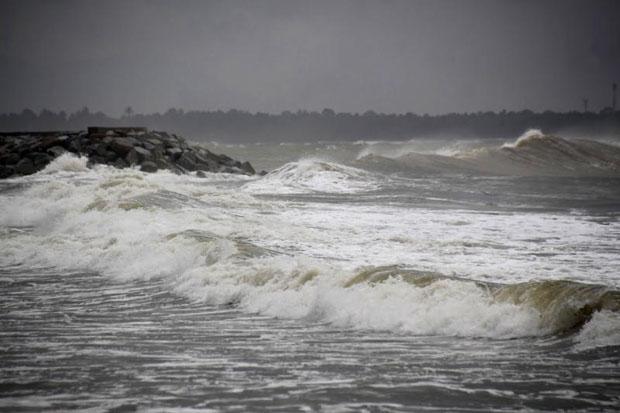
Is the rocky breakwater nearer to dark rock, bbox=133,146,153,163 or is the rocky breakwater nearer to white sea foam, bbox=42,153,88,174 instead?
dark rock, bbox=133,146,153,163

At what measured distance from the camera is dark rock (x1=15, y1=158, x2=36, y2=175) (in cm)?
3341

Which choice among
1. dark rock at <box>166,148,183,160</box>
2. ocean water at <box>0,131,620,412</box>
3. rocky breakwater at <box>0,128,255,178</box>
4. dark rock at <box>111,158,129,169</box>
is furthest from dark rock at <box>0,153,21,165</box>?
ocean water at <box>0,131,620,412</box>

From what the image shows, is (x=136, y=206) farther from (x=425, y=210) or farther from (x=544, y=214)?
(x=544, y=214)

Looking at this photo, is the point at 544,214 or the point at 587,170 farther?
the point at 587,170

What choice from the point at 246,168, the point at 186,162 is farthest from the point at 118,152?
the point at 246,168

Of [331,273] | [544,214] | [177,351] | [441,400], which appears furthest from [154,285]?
[544,214]

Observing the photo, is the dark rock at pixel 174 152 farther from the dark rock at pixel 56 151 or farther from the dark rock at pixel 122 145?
the dark rock at pixel 56 151

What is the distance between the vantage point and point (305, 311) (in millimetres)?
7207

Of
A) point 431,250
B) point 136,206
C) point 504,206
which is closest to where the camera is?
point 431,250

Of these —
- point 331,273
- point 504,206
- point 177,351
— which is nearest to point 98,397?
point 177,351

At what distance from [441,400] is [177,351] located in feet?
7.55

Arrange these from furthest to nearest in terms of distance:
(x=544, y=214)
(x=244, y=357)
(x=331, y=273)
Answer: (x=544, y=214)
(x=331, y=273)
(x=244, y=357)

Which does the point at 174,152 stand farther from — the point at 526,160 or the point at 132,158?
the point at 526,160

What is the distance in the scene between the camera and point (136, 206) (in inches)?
623
